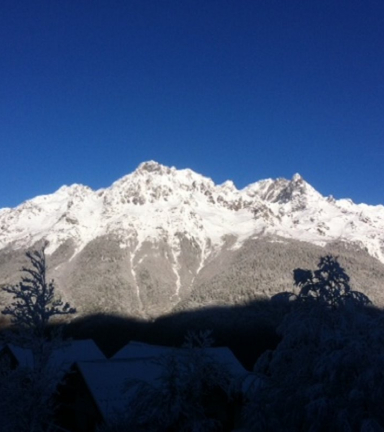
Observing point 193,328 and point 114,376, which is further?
point 193,328

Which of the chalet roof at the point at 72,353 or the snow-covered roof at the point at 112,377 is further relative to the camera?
the chalet roof at the point at 72,353

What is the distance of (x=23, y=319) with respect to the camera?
19.4 meters

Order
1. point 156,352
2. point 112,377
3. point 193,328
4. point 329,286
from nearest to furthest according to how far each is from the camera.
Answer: point 329,286 < point 112,377 < point 156,352 < point 193,328

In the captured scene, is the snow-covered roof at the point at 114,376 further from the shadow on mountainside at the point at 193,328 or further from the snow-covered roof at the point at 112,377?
the shadow on mountainside at the point at 193,328

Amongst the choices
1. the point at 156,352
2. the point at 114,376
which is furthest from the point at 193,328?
the point at 114,376

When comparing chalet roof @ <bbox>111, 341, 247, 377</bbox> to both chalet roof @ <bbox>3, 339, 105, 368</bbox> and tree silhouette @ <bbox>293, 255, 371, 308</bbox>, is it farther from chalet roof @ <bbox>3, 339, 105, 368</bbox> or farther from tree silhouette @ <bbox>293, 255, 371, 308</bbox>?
tree silhouette @ <bbox>293, 255, 371, 308</bbox>

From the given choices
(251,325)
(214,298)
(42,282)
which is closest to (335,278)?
(42,282)

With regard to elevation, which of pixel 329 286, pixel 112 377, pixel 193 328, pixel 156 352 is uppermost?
pixel 193 328

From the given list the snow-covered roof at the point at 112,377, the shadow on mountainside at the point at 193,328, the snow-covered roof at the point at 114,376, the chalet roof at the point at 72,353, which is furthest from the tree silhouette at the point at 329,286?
the shadow on mountainside at the point at 193,328

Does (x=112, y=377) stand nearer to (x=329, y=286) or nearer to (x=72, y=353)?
(x=72, y=353)

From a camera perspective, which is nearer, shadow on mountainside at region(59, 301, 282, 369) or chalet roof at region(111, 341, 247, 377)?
chalet roof at region(111, 341, 247, 377)

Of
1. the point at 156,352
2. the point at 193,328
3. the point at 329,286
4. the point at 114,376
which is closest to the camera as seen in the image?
the point at 329,286

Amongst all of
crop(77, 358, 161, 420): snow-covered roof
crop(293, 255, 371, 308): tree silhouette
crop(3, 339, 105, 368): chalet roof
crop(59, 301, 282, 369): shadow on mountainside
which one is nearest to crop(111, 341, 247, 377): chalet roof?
crop(3, 339, 105, 368): chalet roof

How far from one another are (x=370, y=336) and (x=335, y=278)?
102 inches
